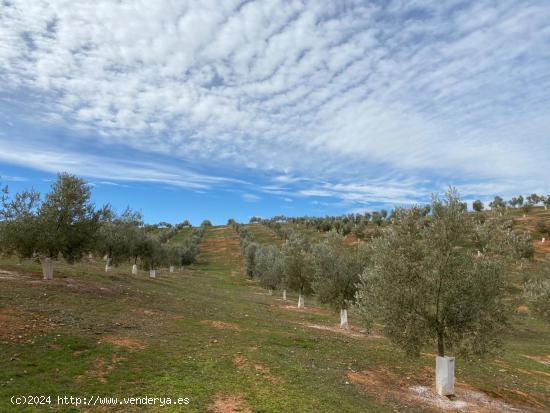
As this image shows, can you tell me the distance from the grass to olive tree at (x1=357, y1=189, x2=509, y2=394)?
2.85 m

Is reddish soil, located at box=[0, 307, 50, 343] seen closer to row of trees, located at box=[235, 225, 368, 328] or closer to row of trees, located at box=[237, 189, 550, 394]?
row of trees, located at box=[237, 189, 550, 394]

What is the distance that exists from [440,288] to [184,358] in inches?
636

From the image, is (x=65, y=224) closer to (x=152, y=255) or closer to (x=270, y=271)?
(x=152, y=255)

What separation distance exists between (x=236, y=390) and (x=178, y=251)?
9419 centimetres

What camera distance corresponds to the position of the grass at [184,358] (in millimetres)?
17531

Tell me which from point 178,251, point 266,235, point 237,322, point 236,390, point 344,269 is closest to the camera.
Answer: point 236,390

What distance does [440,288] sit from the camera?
21281 millimetres

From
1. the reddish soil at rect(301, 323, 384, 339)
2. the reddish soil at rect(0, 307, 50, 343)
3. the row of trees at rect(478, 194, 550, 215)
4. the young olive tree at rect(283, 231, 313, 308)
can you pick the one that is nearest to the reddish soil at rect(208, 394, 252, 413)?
the reddish soil at rect(0, 307, 50, 343)

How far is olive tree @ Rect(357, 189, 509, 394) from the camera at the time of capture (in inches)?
832

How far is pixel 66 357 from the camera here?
20.2m

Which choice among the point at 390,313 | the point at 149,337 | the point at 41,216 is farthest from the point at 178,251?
the point at 390,313

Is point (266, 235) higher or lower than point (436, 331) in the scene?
higher

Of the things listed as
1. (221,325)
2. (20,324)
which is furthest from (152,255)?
(20,324)

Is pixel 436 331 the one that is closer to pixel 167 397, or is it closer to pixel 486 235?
pixel 486 235
